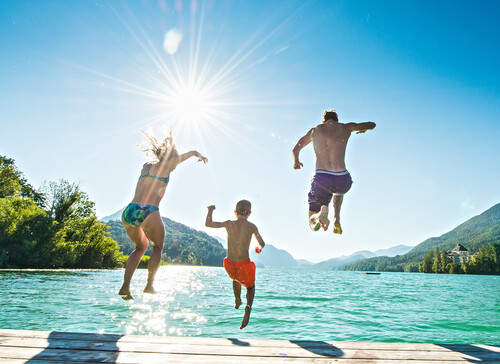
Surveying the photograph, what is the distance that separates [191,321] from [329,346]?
37.2 feet

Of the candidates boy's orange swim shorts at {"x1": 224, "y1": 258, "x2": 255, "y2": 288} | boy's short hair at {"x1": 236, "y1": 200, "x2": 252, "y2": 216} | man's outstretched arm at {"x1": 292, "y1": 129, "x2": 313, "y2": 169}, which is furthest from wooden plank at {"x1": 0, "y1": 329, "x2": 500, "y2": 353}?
man's outstretched arm at {"x1": 292, "y1": 129, "x2": 313, "y2": 169}

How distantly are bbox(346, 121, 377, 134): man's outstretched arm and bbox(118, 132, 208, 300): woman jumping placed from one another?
2.39 meters

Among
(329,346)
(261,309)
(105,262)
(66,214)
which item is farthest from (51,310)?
(105,262)

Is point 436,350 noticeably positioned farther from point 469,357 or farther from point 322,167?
point 322,167

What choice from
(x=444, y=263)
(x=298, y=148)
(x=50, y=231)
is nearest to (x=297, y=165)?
(x=298, y=148)

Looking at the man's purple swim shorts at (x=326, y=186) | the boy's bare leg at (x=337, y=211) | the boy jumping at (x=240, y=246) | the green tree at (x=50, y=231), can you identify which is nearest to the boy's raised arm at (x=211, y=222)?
the boy jumping at (x=240, y=246)

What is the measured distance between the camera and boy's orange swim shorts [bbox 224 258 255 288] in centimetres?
433

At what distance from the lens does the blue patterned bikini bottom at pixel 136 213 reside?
3963mm

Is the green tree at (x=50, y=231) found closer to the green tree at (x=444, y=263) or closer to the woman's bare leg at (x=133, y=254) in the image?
the woman's bare leg at (x=133, y=254)

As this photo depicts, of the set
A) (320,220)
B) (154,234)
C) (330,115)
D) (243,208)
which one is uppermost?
(330,115)

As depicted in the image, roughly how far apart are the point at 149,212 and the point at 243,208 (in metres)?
1.35

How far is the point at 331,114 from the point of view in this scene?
510 centimetres

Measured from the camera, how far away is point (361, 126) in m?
4.80

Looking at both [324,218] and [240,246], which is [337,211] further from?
[240,246]
